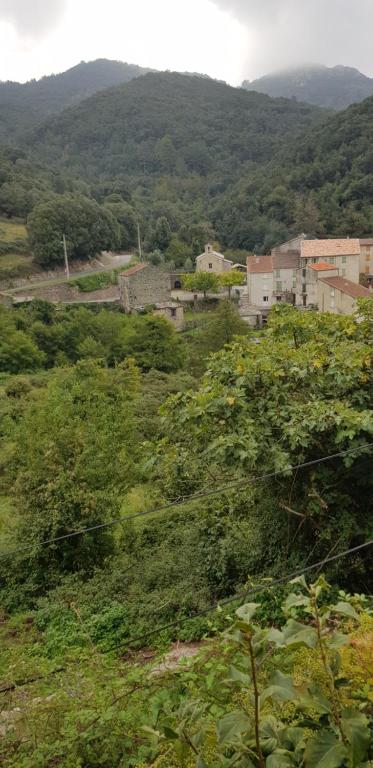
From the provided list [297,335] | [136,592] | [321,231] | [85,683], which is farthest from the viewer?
[321,231]

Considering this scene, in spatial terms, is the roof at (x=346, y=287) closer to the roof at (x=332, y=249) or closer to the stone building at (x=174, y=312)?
the roof at (x=332, y=249)

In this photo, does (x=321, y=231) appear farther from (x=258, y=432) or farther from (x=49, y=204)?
(x=258, y=432)

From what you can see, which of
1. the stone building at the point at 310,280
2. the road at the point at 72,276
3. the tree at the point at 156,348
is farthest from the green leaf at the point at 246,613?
the road at the point at 72,276

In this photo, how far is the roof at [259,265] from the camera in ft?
149

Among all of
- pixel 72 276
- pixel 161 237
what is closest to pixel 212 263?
pixel 161 237

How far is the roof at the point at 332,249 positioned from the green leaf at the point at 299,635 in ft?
143

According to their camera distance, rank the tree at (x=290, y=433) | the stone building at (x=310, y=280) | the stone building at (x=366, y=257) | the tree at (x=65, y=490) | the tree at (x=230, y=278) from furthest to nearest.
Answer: the stone building at (x=366, y=257)
the tree at (x=230, y=278)
the stone building at (x=310, y=280)
the tree at (x=65, y=490)
the tree at (x=290, y=433)

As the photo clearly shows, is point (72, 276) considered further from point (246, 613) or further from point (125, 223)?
point (246, 613)

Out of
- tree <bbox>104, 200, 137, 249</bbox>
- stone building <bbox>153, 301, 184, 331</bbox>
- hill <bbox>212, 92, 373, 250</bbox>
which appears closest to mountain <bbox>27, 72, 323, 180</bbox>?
hill <bbox>212, 92, 373, 250</bbox>

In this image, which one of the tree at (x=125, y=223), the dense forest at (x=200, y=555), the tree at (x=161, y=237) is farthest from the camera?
the tree at (x=125, y=223)

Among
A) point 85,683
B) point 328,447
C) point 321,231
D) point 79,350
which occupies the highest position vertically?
point 321,231

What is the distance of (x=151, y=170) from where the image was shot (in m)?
122

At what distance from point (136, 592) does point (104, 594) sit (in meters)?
0.51

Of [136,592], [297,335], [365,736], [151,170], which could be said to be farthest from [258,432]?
[151,170]
